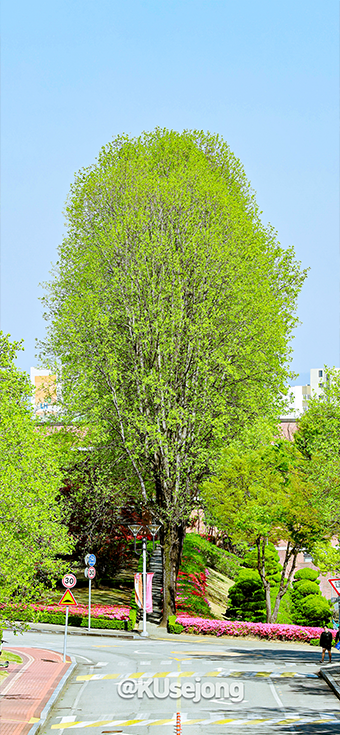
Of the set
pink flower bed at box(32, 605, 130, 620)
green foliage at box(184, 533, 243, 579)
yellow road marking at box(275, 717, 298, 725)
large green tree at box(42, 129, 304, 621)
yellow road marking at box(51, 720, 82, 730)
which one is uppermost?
large green tree at box(42, 129, 304, 621)

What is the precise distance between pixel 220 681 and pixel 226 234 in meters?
25.0

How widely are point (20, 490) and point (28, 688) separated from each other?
18.8 feet

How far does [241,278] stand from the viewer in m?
39.6

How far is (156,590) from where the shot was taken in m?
47.5

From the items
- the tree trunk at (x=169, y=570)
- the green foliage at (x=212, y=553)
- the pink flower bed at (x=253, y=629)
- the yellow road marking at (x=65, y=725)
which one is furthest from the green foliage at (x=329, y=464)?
the green foliage at (x=212, y=553)

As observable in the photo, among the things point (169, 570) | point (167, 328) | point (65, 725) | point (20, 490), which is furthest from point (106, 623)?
point (65, 725)

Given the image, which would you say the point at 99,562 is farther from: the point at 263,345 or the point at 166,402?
the point at 263,345

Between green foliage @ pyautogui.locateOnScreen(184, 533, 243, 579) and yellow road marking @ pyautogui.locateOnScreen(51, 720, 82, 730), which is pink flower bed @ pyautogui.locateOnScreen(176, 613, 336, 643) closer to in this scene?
green foliage @ pyautogui.locateOnScreen(184, 533, 243, 579)

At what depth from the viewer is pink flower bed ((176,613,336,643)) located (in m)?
35.1

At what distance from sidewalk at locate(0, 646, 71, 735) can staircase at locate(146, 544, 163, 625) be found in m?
12.6

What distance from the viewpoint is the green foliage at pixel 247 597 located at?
43688 millimetres

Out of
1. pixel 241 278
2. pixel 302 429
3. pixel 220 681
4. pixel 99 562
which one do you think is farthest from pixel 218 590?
pixel 220 681

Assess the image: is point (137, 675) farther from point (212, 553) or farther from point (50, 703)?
point (212, 553)

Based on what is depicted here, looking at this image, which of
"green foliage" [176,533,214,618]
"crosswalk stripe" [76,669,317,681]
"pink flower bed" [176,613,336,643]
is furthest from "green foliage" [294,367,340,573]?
"green foliage" [176,533,214,618]
